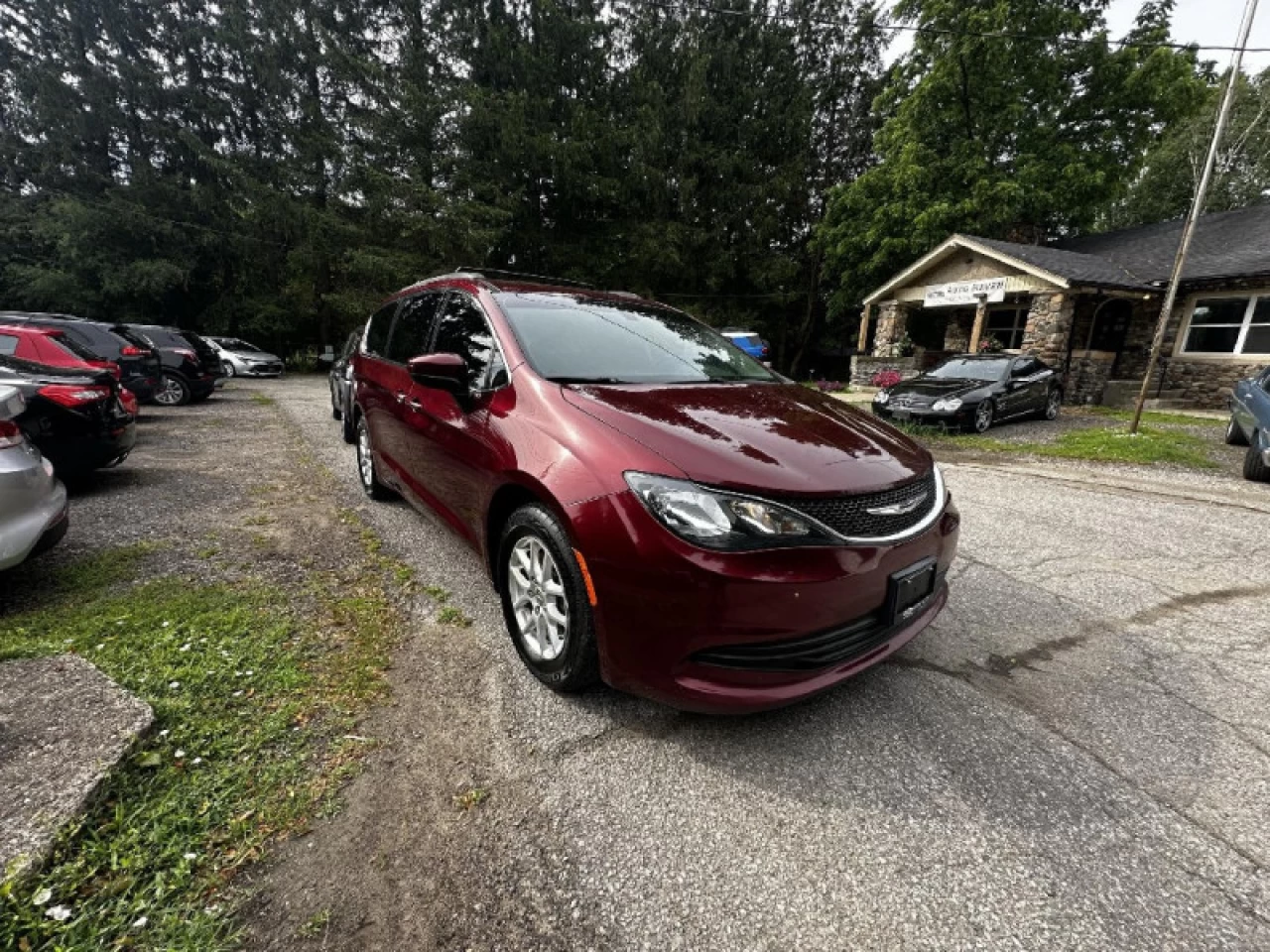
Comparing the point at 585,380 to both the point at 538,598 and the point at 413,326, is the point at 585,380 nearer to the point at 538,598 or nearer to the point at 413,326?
the point at 538,598

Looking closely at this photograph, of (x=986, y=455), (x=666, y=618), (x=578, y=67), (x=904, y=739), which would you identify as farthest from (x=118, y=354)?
(x=578, y=67)

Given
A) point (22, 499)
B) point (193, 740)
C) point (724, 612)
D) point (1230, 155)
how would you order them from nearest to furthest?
point (724, 612) → point (193, 740) → point (22, 499) → point (1230, 155)

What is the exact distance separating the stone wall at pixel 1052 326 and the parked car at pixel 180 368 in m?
17.8

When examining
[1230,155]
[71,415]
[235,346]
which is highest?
[1230,155]

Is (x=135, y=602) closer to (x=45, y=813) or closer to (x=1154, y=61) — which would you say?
(x=45, y=813)

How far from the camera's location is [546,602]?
220cm

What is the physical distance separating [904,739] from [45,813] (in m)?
2.63

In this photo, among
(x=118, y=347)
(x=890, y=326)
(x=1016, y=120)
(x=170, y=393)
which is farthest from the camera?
(x=1016, y=120)

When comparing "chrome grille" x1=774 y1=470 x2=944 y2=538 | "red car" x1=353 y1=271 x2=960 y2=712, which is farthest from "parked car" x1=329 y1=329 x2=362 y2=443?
"chrome grille" x1=774 y1=470 x2=944 y2=538

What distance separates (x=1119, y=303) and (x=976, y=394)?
441 inches

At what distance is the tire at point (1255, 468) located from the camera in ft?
19.8

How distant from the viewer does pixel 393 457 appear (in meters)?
3.76

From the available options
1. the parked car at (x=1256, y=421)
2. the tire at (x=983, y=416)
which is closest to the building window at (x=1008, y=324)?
the tire at (x=983, y=416)

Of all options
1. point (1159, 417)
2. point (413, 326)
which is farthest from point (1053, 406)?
point (413, 326)
